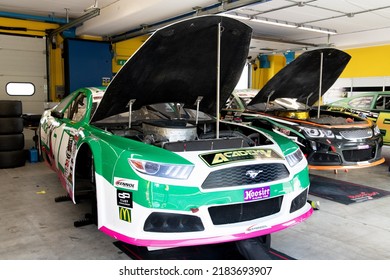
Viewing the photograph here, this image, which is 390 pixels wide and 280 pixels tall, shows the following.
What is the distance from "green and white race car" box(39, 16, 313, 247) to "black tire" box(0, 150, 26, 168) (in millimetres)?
2709

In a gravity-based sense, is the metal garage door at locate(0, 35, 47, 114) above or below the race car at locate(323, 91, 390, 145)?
above

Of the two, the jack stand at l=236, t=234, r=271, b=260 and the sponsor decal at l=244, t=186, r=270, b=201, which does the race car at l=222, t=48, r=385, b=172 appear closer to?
the jack stand at l=236, t=234, r=271, b=260

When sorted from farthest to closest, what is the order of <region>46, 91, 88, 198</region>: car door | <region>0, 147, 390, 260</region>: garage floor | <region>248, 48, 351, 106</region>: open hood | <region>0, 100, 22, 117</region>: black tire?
<region>0, 100, 22, 117</region>: black tire → <region>248, 48, 351, 106</region>: open hood → <region>46, 91, 88, 198</region>: car door → <region>0, 147, 390, 260</region>: garage floor

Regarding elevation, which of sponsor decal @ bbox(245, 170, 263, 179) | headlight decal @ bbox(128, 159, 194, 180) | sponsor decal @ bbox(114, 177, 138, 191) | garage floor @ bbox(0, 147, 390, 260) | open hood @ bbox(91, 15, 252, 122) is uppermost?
open hood @ bbox(91, 15, 252, 122)

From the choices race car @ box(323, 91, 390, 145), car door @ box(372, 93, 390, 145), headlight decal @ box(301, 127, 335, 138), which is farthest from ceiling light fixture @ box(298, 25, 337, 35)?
headlight decal @ box(301, 127, 335, 138)

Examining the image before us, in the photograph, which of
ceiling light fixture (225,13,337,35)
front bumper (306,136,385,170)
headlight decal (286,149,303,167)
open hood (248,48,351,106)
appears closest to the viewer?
headlight decal (286,149,303,167)

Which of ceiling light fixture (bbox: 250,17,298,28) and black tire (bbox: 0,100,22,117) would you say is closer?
black tire (bbox: 0,100,22,117)

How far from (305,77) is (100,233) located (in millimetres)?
3870

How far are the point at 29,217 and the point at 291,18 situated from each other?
6.53m

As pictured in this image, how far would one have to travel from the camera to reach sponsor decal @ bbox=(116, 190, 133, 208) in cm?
230

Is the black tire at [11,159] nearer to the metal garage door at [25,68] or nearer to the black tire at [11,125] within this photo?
the black tire at [11,125]

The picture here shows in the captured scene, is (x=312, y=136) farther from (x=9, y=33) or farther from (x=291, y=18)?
(x=9, y=33)

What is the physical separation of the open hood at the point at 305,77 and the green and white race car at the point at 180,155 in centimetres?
Answer: 156

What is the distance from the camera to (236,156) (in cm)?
248
